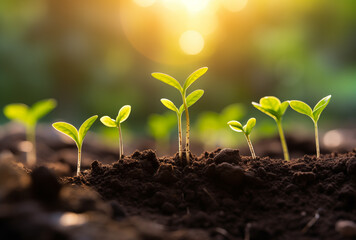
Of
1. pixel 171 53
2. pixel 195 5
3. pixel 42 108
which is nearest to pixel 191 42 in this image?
pixel 171 53

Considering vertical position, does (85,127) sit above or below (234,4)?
below

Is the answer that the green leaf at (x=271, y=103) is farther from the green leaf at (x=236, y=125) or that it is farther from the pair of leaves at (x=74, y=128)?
the pair of leaves at (x=74, y=128)

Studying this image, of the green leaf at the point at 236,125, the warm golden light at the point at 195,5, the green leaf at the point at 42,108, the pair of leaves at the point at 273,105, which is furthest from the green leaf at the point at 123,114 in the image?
the warm golden light at the point at 195,5

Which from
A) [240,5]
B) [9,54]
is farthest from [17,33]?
[240,5]

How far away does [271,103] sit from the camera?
4.27 feet

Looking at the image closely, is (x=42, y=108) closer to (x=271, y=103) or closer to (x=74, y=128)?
(x=74, y=128)

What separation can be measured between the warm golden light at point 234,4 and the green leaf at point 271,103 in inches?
240

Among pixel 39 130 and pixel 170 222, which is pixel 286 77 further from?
pixel 170 222

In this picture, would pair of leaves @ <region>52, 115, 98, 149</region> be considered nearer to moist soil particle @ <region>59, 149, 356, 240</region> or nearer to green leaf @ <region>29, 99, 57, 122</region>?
moist soil particle @ <region>59, 149, 356, 240</region>

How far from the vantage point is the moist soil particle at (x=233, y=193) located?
92cm

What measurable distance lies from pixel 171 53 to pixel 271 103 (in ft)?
19.8

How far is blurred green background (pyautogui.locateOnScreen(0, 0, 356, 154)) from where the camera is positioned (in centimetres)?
665

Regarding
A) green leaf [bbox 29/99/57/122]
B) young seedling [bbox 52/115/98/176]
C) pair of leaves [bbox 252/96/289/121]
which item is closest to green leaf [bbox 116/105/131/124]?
young seedling [bbox 52/115/98/176]

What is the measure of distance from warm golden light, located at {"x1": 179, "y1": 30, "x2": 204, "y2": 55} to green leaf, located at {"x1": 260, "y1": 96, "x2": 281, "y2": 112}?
5.98 metres
